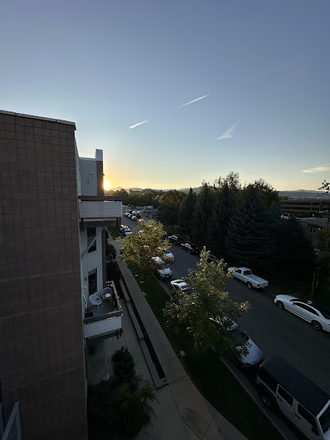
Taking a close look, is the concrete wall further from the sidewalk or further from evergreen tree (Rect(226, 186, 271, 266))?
evergreen tree (Rect(226, 186, 271, 266))

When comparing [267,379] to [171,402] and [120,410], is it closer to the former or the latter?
[171,402]

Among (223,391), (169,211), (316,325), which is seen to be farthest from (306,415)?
(169,211)

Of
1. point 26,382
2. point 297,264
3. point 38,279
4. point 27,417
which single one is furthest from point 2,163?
point 297,264

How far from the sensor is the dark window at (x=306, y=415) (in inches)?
252

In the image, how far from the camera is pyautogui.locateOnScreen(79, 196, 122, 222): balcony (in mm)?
6591

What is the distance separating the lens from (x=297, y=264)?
19656 millimetres

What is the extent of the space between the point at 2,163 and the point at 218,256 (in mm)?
24552

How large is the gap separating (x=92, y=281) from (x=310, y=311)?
13440 mm

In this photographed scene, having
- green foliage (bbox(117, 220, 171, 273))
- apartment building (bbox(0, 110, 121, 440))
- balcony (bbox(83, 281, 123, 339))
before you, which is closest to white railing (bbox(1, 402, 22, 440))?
apartment building (bbox(0, 110, 121, 440))

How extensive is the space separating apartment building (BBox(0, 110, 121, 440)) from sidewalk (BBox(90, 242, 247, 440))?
9.12ft

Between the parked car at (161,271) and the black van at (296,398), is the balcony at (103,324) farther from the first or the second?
the parked car at (161,271)

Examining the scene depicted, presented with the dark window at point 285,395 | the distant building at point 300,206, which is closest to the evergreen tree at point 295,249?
the dark window at point 285,395

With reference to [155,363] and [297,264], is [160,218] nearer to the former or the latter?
[297,264]

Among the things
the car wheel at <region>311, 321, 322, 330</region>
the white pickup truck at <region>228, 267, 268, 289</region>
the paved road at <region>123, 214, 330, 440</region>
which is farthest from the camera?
the white pickup truck at <region>228, 267, 268, 289</region>
